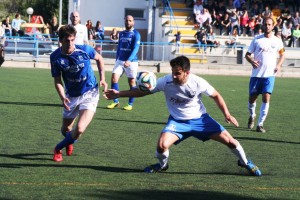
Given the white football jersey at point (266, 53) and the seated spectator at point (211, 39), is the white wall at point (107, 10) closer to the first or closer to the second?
the seated spectator at point (211, 39)

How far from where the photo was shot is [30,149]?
38.1 ft

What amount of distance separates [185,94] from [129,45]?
28.2ft

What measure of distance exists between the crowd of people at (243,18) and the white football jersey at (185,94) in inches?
1253

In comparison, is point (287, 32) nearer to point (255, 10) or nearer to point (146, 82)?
point (255, 10)

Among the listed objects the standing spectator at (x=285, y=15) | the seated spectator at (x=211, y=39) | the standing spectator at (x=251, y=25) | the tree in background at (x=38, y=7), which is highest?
the tree in background at (x=38, y=7)

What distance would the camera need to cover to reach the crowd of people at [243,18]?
42500 mm

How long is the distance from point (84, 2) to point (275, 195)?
135 feet

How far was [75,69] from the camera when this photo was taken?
Result: 1082 cm

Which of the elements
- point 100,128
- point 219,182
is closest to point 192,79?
point 219,182

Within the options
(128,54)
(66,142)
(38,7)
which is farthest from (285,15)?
(38,7)

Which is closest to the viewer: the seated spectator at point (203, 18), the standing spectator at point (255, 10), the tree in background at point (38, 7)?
the seated spectator at point (203, 18)

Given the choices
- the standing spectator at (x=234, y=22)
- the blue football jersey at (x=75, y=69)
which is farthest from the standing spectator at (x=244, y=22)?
the blue football jersey at (x=75, y=69)

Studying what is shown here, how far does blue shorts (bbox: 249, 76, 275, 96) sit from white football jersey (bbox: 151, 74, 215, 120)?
17.7ft

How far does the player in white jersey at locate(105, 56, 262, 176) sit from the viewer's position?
378 inches
